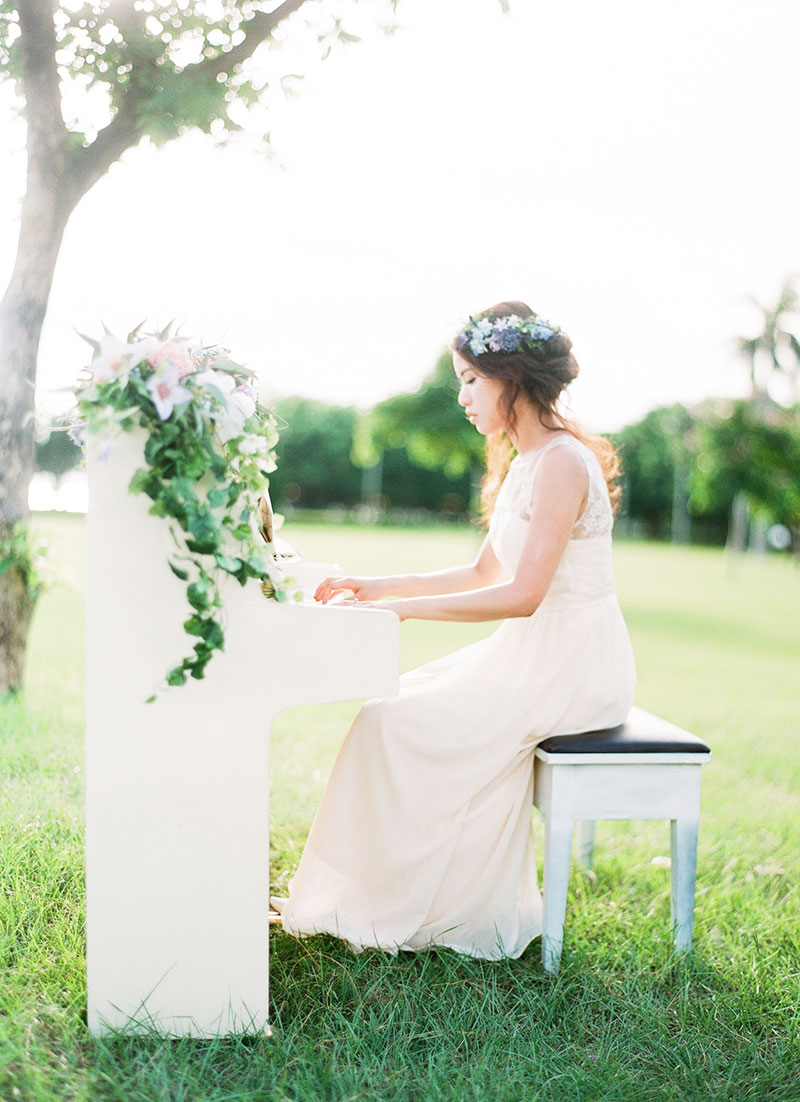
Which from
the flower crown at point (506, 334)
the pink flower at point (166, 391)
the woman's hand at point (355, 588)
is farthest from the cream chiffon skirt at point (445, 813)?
the pink flower at point (166, 391)

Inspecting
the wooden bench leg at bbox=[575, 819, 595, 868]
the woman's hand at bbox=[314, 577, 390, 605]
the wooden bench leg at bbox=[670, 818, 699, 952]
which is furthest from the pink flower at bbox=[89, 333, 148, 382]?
the wooden bench leg at bbox=[575, 819, 595, 868]

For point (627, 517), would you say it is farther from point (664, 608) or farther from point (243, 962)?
point (243, 962)

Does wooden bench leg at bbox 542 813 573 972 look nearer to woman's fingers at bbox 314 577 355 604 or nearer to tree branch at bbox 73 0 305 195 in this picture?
woman's fingers at bbox 314 577 355 604

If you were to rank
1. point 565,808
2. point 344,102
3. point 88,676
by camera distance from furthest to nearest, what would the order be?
point 344,102 → point 565,808 → point 88,676

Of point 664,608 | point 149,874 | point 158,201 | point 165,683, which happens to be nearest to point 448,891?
point 149,874

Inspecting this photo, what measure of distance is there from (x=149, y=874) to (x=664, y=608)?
12.8 meters

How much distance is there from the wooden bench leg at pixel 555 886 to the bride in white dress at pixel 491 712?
0.10 meters

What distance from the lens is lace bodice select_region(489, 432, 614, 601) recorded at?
2.69 metres

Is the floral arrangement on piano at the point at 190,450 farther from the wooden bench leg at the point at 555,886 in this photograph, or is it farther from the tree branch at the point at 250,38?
the tree branch at the point at 250,38

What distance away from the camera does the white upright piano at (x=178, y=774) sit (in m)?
1.97

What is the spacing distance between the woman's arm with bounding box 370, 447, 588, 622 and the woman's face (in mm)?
260

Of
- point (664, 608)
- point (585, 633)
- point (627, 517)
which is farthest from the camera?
point (627, 517)

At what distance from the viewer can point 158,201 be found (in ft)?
14.0

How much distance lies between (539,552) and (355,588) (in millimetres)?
500
